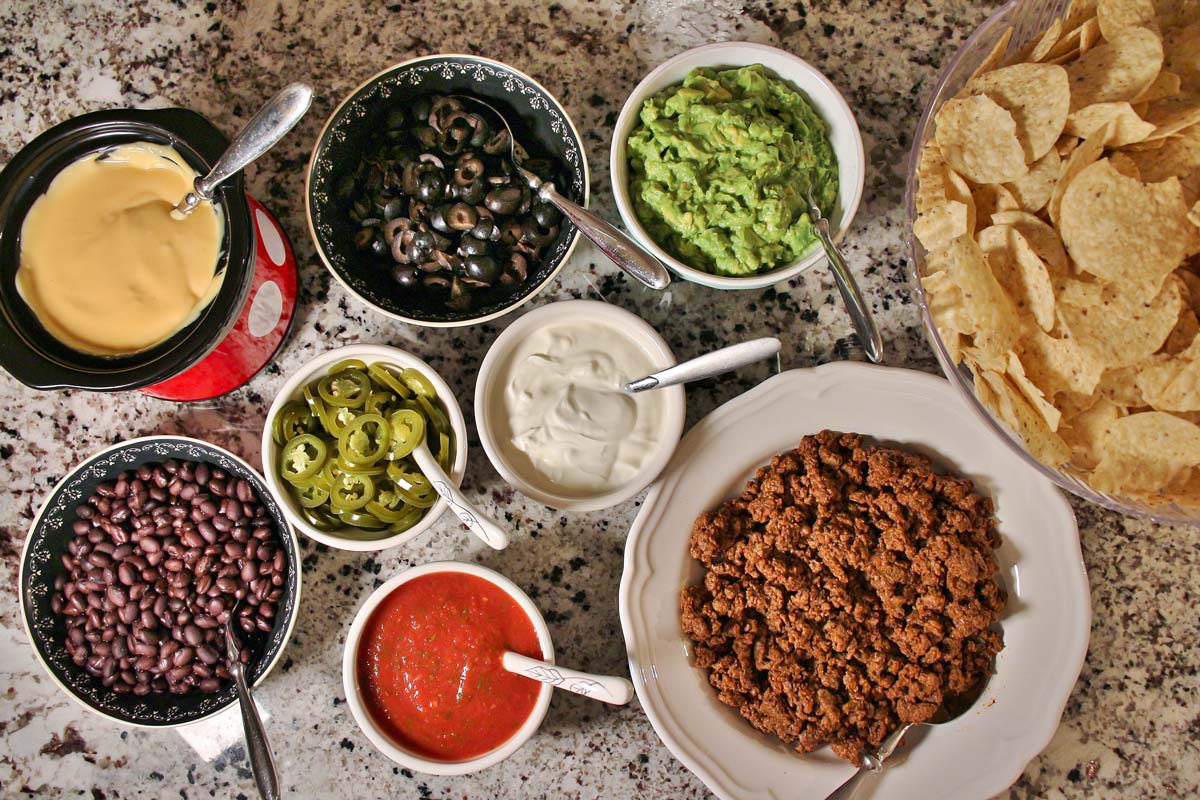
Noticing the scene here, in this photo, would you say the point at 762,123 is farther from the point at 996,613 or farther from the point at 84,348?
the point at 84,348

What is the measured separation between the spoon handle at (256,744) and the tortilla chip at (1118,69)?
6.72 ft

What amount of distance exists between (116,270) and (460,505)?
0.80m

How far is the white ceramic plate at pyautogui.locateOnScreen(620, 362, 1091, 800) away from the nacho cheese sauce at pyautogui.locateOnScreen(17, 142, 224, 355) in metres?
1.03

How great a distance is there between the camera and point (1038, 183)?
1.68 metres

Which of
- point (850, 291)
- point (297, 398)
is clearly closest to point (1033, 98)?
point (850, 291)

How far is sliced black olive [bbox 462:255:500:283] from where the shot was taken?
1884mm

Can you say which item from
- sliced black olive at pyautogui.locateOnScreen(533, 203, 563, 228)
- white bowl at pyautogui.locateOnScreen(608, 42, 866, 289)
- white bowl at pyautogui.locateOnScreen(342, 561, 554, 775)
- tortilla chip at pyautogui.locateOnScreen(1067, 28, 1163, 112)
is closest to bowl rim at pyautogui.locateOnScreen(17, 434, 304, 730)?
white bowl at pyautogui.locateOnScreen(342, 561, 554, 775)

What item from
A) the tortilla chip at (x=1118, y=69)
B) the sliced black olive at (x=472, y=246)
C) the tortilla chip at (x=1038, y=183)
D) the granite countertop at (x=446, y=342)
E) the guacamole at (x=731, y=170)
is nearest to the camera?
the tortilla chip at (x=1118, y=69)

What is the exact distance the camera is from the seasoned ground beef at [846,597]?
1896 millimetres

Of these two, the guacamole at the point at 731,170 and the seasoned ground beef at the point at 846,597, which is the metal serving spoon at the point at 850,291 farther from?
the seasoned ground beef at the point at 846,597

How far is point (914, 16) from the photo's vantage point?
82.1 inches

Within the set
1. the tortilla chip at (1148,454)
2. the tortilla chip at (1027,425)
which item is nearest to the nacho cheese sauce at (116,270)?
the tortilla chip at (1027,425)

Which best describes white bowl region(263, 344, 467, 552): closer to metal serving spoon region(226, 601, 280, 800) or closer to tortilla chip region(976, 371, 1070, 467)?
metal serving spoon region(226, 601, 280, 800)

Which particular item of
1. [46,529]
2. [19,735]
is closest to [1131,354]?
[46,529]
